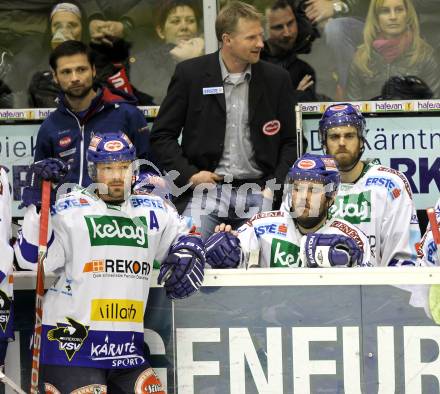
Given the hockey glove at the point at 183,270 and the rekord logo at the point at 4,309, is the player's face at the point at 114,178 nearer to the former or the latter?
the hockey glove at the point at 183,270

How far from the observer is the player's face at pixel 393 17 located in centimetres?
780

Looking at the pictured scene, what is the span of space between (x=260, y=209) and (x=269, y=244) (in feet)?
2.43

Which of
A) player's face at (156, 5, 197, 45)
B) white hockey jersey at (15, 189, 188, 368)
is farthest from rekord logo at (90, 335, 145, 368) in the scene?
player's face at (156, 5, 197, 45)

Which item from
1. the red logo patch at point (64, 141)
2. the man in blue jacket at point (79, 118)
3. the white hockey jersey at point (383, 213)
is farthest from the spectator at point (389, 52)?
the red logo patch at point (64, 141)

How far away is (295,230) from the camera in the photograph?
19.7 ft

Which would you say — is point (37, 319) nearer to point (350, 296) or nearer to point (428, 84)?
point (350, 296)

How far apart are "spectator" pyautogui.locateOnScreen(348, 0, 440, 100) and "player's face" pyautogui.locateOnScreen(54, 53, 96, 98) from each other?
1737 mm

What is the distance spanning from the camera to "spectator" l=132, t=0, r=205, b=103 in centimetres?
787

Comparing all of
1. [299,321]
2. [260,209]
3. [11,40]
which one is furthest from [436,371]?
[11,40]

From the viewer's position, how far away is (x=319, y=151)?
7840 mm

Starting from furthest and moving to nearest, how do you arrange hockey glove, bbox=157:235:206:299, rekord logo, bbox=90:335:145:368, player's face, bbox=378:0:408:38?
player's face, bbox=378:0:408:38
hockey glove, bbox=157:235:206:299
rekord logo, bbox=90:335:145:368

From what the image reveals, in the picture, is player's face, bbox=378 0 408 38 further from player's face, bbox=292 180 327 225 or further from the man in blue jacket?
player's face, bbox=292 180 327 225

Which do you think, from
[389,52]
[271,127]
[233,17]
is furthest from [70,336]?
[389,52]

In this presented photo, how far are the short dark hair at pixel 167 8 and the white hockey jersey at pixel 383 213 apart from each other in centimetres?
184
